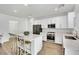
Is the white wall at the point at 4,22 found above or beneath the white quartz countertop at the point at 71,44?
above

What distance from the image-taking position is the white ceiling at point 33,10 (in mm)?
1280

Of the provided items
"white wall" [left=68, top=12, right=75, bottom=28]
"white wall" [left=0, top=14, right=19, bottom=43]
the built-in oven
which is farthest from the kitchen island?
"white wall" [left=68, top=12, right=75, bottom=28]

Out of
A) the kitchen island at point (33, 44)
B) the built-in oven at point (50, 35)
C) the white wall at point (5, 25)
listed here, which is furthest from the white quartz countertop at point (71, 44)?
the white wall at point (5, 25)

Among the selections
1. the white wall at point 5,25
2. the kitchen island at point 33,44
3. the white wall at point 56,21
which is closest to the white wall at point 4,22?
the white wall at point 5,25

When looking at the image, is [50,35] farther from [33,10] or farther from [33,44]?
[33,10]

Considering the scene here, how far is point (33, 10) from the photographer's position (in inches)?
51.4

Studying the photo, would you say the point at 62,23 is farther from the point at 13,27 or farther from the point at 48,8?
the point at 13,27

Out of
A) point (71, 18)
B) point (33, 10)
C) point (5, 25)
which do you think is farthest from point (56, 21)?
point (5, 25)

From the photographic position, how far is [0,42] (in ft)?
4.30

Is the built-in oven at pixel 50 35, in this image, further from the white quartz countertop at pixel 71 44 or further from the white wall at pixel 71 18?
the white wall at pixel 71 18

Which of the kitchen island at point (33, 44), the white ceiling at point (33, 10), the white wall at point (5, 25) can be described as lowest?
the kitchen island at point (33, 44)

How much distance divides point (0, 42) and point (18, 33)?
13.0 inches
